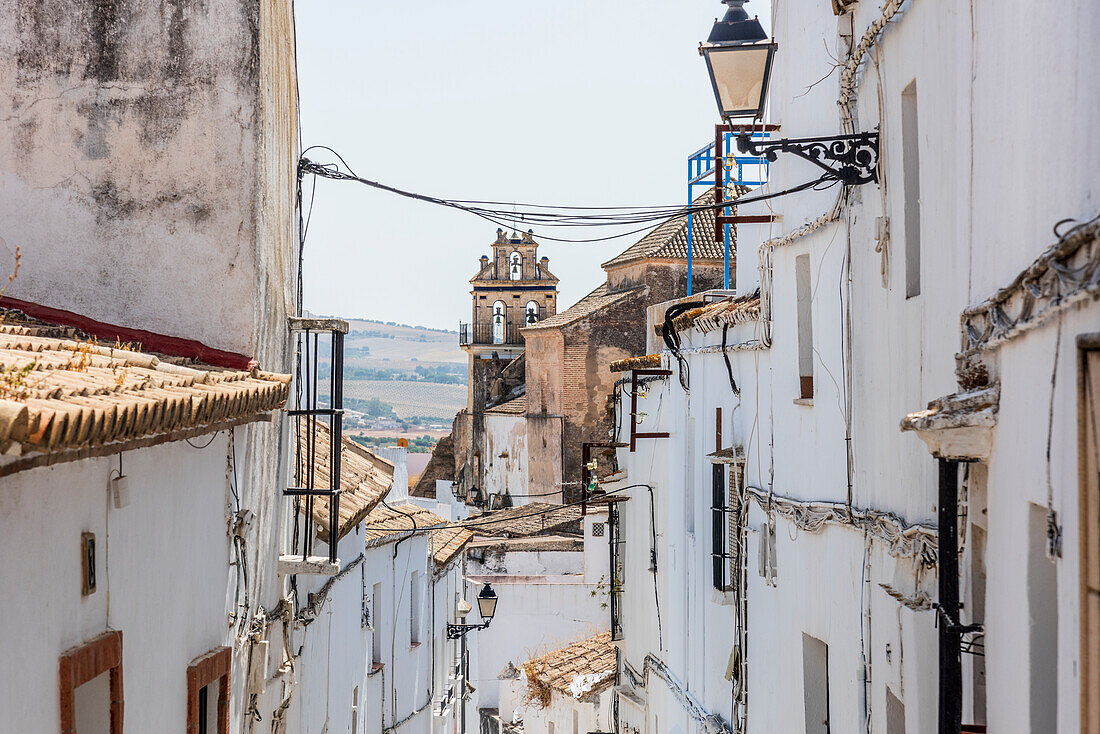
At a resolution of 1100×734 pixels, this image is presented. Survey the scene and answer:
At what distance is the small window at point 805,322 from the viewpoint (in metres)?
9.02

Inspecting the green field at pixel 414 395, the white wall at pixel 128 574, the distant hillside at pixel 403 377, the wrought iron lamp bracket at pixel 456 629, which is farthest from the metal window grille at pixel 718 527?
the green field at pixel 414 395

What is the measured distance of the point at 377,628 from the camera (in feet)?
55.3

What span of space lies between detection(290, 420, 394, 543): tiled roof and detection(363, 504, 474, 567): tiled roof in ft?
2.60

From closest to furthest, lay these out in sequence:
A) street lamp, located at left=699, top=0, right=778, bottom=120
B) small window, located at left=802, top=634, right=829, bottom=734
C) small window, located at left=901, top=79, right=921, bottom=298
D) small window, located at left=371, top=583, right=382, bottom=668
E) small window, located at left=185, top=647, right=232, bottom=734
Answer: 1. small window, located at left=901, top=79, right=921, bottom=298
2. small window, located at left=185, top=647, right=232, bottom=734
3. street lamp, located at left=699, top=0, right=778, bottom=120
4. small window, located at left=802, top=634, right=829, bottom=734
5. small window, located at left=371, top=583, right=382, bottom=668

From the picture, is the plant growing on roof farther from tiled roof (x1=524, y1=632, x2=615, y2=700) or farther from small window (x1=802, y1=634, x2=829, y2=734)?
small window (x1=802, y1=634, x2=829, y2=734)

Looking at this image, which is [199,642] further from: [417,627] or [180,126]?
[417,627]

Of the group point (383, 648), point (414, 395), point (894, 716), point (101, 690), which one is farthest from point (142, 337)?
point (414, 395)

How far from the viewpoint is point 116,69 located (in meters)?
8.44

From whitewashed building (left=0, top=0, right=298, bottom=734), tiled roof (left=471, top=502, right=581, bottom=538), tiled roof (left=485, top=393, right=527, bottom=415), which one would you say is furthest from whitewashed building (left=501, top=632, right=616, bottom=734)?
tiled roof (left=485, top=393, right=527, bottom=415)

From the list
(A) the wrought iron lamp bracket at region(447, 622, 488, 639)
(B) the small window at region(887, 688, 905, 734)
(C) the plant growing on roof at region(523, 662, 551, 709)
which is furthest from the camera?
(A) the wrought iron lamp bracket at region(447, 622, 488, 639)

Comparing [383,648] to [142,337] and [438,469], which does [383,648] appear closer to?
[142,337]

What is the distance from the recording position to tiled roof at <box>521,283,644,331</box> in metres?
37.2

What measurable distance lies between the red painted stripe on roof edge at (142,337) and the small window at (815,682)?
14.6ft

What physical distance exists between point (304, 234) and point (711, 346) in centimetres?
434
